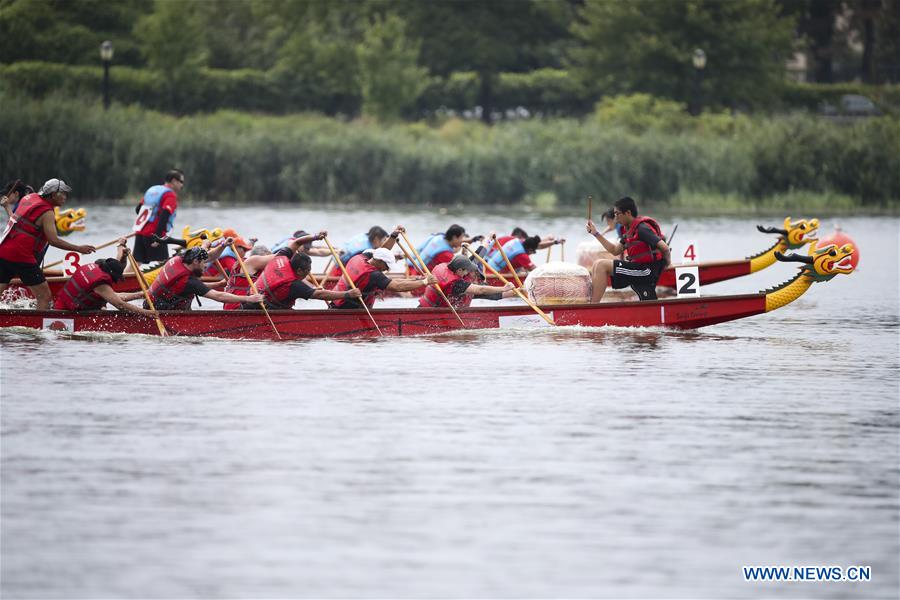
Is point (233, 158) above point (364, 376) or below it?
above

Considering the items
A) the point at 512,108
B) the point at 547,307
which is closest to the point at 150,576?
the point at 547,307

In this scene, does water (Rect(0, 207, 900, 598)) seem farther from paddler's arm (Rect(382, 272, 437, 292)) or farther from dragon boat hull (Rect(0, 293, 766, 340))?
paddler's arm (Rect(382, 272, 437, 292))

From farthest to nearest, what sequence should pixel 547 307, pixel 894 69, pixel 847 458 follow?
pixel 894 69 < pixel 547 307 < pixel 847 458

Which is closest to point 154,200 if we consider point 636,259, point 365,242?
point 365,242

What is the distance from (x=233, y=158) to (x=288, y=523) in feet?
124

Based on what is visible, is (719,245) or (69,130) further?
(69,130)

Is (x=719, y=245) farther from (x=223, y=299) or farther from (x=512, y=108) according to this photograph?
(x=512, y=108)

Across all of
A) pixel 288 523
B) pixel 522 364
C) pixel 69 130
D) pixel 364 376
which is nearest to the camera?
pixel 288 523

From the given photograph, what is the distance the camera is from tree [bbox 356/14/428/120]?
60.8 meters

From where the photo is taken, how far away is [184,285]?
726 inches

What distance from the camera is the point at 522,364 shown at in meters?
18.0

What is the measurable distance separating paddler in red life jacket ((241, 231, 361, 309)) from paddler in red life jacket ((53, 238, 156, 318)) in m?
1.37

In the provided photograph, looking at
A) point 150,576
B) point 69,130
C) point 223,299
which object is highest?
point 69,130

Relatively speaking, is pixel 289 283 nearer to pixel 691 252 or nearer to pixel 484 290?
pixel 484 290
